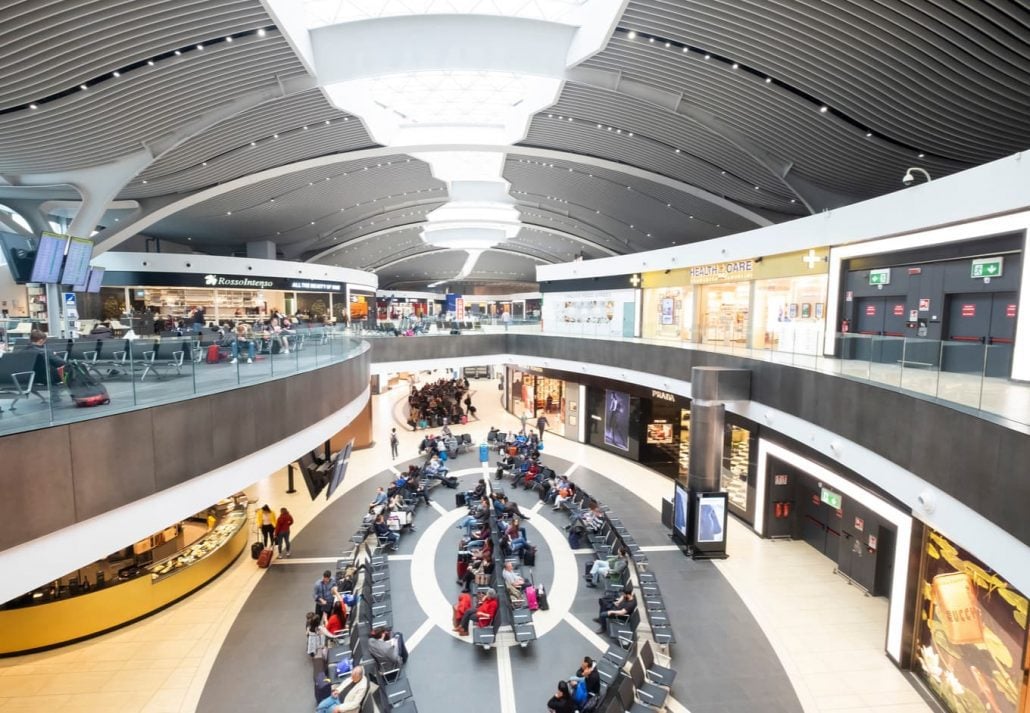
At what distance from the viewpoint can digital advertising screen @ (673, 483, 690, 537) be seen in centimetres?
1252

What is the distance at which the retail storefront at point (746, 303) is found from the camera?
1314cm

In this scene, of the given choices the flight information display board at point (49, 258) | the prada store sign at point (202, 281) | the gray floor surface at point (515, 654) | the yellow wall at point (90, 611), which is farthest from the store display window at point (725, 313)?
the prada store sign at point (202, 281)

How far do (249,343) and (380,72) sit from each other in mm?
9063

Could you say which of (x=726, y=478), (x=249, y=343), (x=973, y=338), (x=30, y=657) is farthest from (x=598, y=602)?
(x=30, y=657)

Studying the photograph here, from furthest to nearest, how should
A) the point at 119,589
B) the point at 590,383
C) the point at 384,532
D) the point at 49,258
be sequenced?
the point at 590,383, the point at 49,258, the point at 384,532, the point at 119,589

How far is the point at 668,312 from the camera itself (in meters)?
20.2

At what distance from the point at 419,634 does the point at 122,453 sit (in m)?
5.74

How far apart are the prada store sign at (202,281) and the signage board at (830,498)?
1034 inches

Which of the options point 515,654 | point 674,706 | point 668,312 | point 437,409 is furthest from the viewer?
point 437,409

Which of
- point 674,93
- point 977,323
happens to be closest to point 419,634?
point 977,323

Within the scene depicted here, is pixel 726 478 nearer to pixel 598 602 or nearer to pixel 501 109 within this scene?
pixel 598 602

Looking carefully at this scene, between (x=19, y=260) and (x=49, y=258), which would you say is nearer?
(x=19, y=260)

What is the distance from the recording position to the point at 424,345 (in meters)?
25.4

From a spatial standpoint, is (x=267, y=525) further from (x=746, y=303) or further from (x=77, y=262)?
(x=746, y=303)
